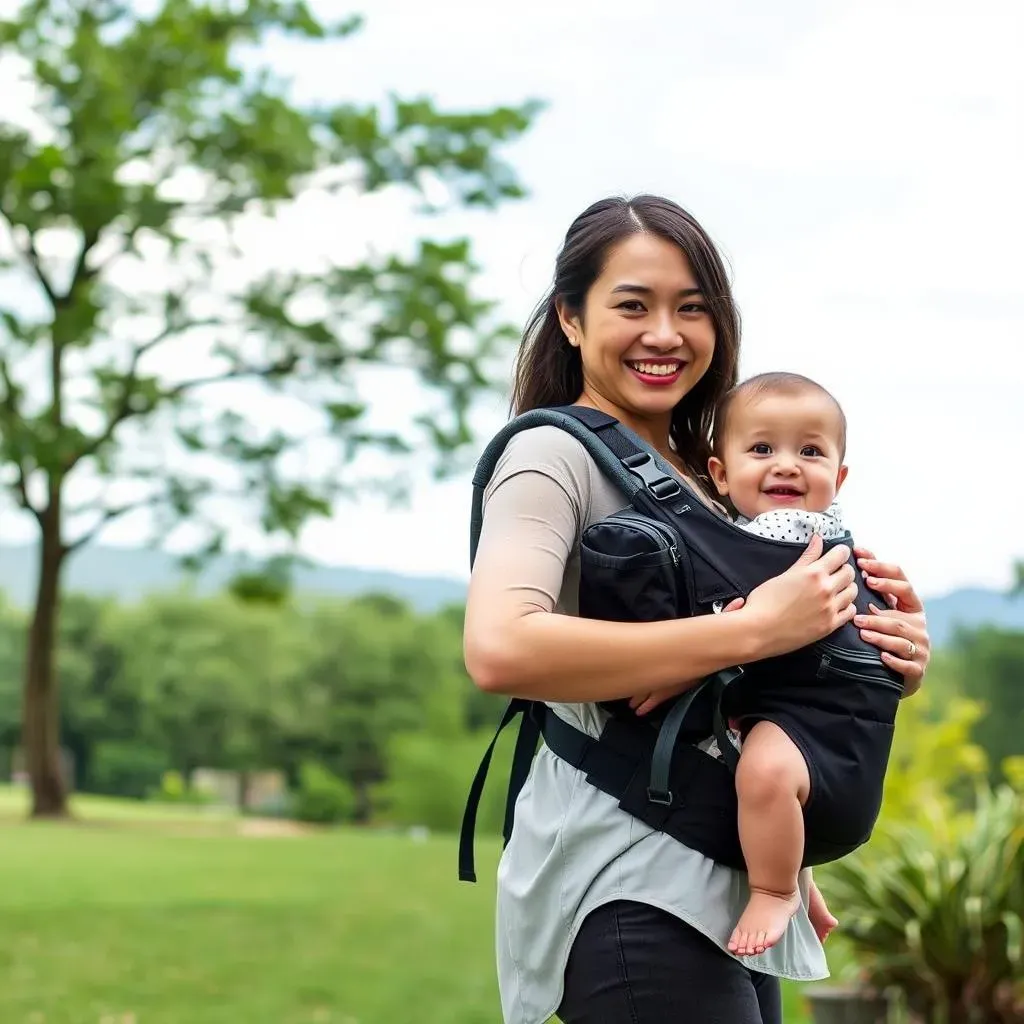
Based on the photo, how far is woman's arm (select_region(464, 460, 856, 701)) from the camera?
1650mm

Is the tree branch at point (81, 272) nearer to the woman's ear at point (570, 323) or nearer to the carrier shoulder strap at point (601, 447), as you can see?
the woman's ear at point (570, 323)

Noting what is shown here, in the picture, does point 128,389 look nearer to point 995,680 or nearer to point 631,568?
point 631,568

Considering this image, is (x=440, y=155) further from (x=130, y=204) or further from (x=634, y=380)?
(x=634, y=380)

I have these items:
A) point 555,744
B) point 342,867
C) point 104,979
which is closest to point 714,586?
point 555,744

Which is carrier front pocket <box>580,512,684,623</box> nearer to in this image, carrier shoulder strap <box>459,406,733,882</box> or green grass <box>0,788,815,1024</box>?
carrier shoulder strap <box>459,406,733,882</box>

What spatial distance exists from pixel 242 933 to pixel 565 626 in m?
7.40

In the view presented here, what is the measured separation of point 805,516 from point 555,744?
0.43 m

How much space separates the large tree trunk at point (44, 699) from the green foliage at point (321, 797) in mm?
8024

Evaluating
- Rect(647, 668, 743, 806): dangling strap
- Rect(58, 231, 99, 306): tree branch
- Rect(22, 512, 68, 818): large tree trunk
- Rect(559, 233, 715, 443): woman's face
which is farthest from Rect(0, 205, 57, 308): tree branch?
Rect(647, 668, 743, 806): dangling strap

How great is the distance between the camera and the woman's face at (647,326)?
1967mm

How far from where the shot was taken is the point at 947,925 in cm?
Result: 560

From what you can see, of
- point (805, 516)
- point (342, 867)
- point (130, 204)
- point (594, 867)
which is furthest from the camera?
point (130, 204)

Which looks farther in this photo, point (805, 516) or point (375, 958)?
point (375, 958)

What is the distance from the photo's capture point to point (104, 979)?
283 inches
